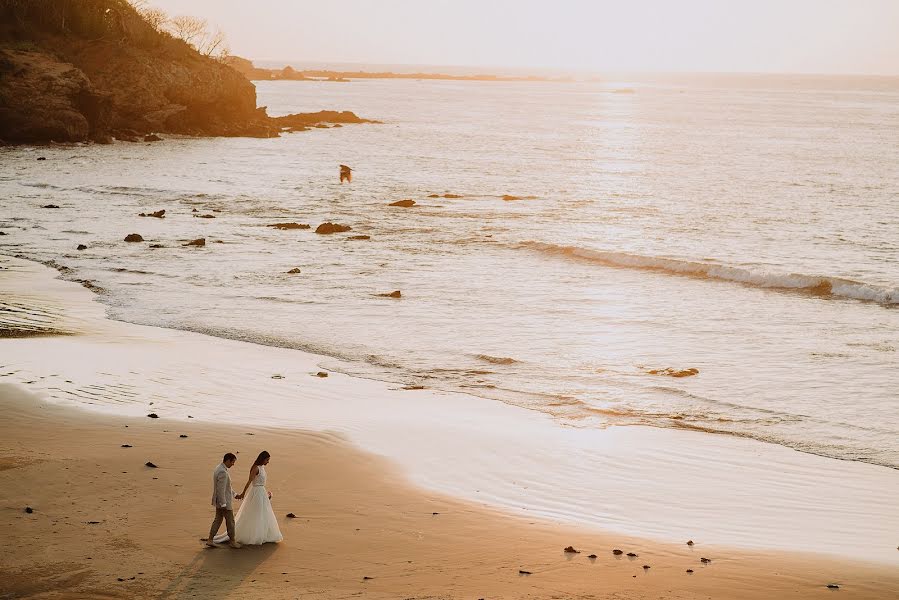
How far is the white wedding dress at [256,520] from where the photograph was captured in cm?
1144

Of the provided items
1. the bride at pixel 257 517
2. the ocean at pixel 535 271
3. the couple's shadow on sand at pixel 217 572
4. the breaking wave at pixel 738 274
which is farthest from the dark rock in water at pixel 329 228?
the couple's shadow on sand at pixel 217 572

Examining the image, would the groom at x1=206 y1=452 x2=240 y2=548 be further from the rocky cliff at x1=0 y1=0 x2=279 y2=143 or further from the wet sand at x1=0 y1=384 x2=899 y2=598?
the rocky cliff at x1=0 y1=0 x2=279 y2=143

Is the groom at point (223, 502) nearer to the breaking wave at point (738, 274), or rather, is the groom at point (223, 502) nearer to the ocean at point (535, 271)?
the ocean at point (535, 271)

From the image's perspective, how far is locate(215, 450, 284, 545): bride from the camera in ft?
37.5

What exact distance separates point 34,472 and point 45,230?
83.9ft

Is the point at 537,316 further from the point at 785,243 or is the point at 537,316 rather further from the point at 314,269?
the point at 785,243

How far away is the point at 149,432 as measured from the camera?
1531 centimetres

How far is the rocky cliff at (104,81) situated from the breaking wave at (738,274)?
1785 inches

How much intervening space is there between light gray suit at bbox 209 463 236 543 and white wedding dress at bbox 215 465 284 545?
0.35 ft

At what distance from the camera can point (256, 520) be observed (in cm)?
1145

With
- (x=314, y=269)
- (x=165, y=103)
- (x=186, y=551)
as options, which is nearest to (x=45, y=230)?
(x=314, y=269)

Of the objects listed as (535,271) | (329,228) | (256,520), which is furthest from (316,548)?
(329,228)

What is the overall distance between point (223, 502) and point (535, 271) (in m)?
23.3

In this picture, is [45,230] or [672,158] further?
[672,158]
